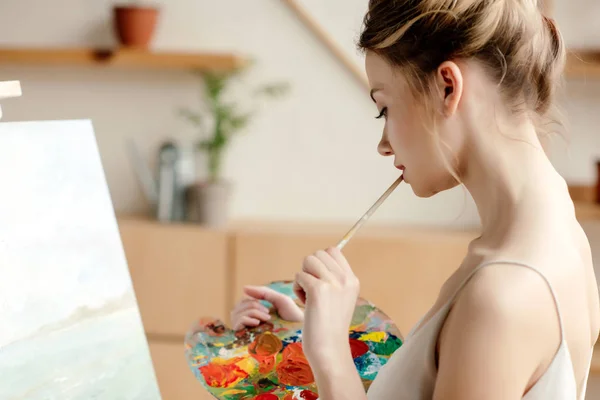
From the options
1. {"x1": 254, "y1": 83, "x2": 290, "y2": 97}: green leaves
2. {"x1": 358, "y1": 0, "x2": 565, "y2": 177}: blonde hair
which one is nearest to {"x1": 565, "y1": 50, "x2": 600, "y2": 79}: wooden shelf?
{"x1": 254, "y1": 83, "x2": 290, "y2": 97}: green leaves

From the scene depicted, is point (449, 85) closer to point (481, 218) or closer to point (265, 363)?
point (481, 218)

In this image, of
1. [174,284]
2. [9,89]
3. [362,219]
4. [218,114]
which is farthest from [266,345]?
[218,114]

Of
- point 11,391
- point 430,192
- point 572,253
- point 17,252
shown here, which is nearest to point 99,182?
point 17,252

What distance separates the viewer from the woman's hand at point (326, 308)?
0.98 metres

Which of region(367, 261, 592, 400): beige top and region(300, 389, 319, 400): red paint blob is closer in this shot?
region(367, 261, 592, 400): beige top

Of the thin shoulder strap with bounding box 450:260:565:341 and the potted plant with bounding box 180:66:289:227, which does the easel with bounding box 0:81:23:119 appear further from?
the potted plant with bounding box 180:66:289:227

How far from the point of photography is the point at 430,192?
3.33 feet

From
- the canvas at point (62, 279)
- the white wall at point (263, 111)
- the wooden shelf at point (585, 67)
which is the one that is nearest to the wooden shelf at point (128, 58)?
the white wall at point (263, 111)

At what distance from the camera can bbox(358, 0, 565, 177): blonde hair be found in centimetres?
93

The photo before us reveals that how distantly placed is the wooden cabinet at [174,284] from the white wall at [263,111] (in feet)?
0.93

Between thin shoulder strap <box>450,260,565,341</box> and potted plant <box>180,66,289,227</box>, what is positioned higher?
thin shoulder strap <box>450,260,565,341</box>

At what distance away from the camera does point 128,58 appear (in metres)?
2.66

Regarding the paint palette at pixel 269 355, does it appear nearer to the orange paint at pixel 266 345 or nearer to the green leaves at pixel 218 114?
the orange paint at pixel 266 345

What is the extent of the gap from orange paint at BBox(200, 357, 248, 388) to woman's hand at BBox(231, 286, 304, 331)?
0.08m
